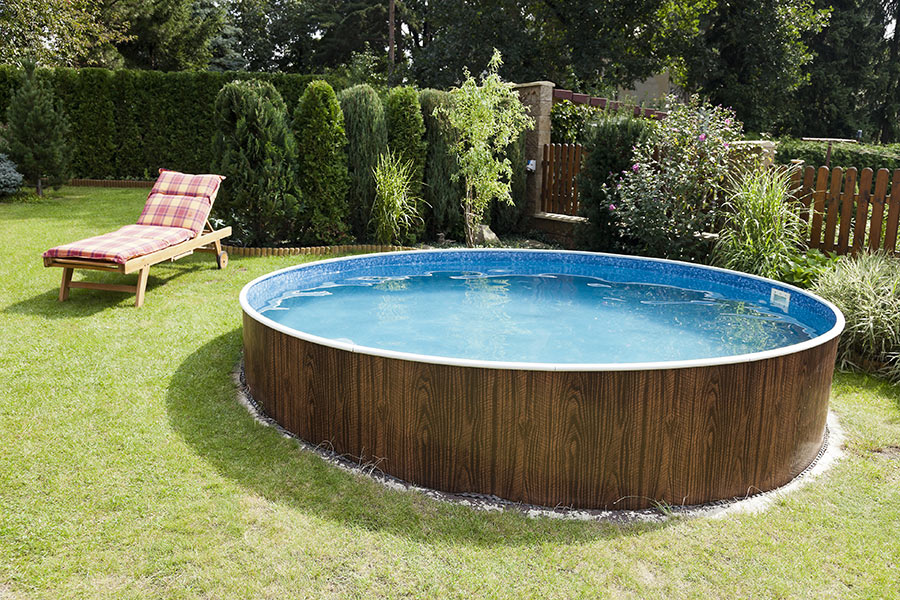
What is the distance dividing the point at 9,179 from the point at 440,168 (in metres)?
8.70

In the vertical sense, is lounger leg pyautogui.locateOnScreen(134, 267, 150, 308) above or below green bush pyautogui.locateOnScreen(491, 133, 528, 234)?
below

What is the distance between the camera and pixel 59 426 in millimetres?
4320

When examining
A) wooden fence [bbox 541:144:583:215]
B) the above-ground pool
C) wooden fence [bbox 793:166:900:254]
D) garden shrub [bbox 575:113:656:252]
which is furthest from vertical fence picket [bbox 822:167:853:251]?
wooden fence [bbox 541:144:583:215]

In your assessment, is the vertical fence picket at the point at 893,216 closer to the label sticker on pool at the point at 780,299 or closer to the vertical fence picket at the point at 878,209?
the vertical fence picket at the point at 878,209

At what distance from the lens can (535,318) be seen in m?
6.67

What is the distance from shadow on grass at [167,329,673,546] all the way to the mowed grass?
1 centimetres

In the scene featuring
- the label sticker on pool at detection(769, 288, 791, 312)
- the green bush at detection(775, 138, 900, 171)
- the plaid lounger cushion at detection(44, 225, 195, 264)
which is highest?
the green bush at detection(775, 138, 900, 171)

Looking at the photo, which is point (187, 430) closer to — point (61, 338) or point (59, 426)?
point (59, 426)

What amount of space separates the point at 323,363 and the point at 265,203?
6151mm

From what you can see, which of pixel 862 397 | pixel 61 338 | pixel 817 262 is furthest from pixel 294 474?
pixel 817 262

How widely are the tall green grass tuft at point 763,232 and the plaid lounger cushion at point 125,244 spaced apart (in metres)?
6.03

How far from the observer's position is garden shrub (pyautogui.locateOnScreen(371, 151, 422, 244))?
10.1 m

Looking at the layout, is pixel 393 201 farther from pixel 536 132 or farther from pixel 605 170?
pixel 536 132

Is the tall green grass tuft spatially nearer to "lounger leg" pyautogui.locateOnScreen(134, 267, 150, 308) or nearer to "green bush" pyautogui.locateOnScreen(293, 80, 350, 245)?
"green bush" pyautogui.locateOnScreen(293, 80, 350, 245)
